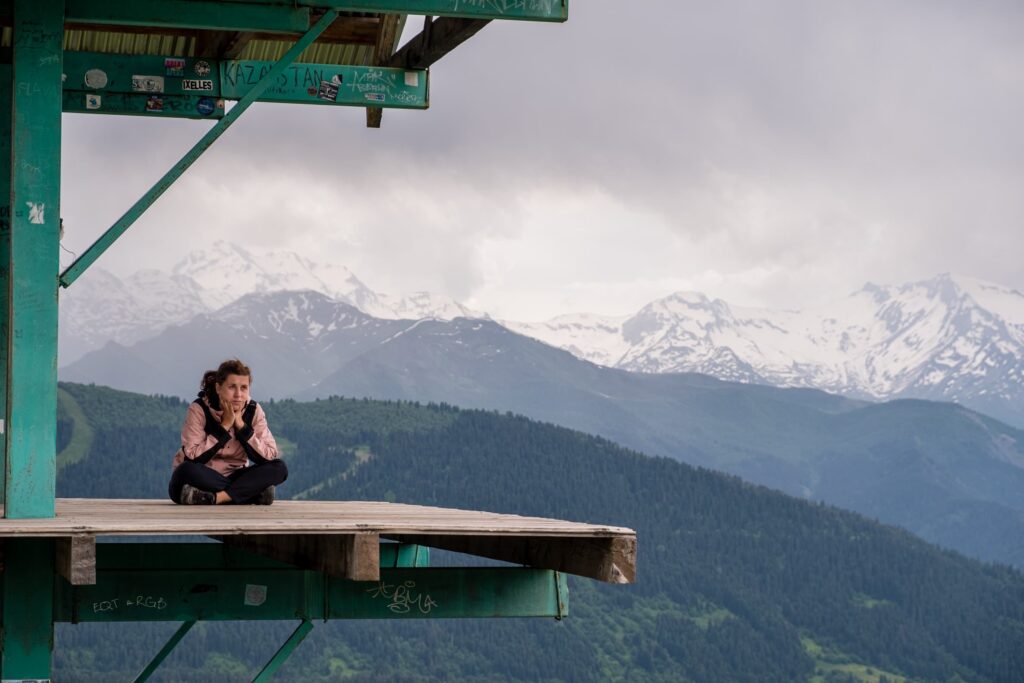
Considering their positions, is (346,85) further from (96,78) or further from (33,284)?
(33,284)

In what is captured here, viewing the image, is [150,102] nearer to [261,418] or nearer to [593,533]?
[261,418]

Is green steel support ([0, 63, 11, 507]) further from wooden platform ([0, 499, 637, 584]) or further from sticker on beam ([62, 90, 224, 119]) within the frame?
wooden platform ([0, 499, 637, 584])

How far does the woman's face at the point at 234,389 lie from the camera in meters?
9.62

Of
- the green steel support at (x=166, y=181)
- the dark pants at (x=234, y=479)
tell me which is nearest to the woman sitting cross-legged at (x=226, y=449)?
the dark pants at (x=234, y=479)

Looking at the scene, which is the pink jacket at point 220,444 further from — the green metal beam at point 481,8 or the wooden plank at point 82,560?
the wooden plank at point 82,560

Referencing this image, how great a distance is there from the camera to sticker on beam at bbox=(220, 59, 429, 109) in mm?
12078

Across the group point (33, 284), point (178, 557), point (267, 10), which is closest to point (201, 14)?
point (267, 10)

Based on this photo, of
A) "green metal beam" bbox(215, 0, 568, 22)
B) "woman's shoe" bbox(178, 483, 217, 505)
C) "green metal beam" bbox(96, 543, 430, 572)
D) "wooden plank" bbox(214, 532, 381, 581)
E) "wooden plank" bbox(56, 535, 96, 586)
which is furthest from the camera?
"woman's shoe" bbox(178, 483, 217, 505)

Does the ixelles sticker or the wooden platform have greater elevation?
the ixelles sticker

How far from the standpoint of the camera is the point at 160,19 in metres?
8.44

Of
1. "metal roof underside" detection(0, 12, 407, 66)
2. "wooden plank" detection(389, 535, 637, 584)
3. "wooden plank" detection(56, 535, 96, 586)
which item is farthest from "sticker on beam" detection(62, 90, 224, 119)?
"wooden plank" detection(56, 535, 96, 586)

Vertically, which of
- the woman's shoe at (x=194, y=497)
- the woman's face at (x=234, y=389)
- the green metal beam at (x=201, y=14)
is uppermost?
the green metal beam at (x=201, y=14)

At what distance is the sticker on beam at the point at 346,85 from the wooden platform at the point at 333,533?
4.56 meters

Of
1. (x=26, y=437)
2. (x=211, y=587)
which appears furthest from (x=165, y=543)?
(x=26, y=437)
